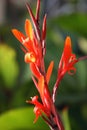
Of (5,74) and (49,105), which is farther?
(5,74)

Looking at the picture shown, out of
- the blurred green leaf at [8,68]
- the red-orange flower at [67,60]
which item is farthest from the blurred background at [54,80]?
the red-orange flower at [67,60]

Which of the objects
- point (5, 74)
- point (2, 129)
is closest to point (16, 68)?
point (5, 74)

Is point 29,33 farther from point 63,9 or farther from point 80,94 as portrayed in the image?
point 63,9

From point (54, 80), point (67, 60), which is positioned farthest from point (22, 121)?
point (67, 60)

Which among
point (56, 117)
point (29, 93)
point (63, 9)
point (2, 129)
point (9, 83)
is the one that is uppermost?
point (63, 9)

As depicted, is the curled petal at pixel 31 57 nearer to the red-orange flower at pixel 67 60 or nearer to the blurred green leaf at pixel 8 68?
the red-orange flower at pixel 67 60

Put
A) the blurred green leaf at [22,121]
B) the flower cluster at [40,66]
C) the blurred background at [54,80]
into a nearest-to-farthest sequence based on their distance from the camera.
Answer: the flower cluster at [40,66] → the blurred green leaf at [22,121] → the blurred background at [54,80]

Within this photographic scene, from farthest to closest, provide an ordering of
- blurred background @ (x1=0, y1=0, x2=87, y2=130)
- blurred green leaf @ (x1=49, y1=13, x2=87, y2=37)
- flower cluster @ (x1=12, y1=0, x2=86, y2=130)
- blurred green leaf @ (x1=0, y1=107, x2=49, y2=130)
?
1. blurred green leaf @ (x1=49, y1=13, x2=87, y2=37)
2. blurred background @ (x1=0, y1=0, x2=87, y2=130)
3. blurred green leaf @ (x1=0, y1=107, x2=49, y2=130)
4. flower cluster @ (x1=12, y1=0, x2=86, y2=130)

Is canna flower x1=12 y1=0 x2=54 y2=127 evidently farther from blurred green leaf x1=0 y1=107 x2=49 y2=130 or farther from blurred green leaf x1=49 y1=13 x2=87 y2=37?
blurred green leaf x1=49 y1=13 x2=87 y2=37

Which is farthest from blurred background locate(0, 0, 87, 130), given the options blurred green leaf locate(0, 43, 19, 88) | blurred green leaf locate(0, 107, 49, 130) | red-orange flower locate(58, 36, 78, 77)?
red-orange flower locate(58, 36, 78, 77)

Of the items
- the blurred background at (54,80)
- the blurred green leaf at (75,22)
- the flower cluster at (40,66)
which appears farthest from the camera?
the blurred green leaf at (75,22)

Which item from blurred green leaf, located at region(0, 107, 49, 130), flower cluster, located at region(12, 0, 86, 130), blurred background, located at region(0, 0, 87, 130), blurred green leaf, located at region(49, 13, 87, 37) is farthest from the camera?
blurred green leaf, located at region(49, 13, 87, 37)
